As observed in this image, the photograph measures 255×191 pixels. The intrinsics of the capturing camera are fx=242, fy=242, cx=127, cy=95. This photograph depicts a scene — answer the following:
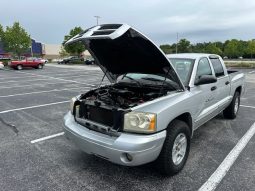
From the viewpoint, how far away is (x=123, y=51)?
395 cm

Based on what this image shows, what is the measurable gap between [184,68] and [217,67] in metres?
1.26

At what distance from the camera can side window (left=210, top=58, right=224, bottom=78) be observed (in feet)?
16.3

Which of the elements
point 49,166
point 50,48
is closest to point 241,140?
point 49,166

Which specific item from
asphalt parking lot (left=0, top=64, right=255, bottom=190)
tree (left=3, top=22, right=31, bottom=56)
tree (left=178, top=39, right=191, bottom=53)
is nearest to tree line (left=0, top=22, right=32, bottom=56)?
tree (left=3, top=22, right=31, bottom=56)

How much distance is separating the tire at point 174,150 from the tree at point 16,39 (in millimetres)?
44285

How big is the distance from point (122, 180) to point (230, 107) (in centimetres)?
371

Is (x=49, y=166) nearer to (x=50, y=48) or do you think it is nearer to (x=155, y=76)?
(x=155, y=76)

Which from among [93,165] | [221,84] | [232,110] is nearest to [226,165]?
[221,84]

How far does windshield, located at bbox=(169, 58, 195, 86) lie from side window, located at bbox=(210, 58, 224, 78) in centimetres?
88

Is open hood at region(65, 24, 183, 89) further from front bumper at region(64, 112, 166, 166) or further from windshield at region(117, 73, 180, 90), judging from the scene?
front bumper at region(64, 112, 166, 166)

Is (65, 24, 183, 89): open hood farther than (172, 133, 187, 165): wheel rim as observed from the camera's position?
No

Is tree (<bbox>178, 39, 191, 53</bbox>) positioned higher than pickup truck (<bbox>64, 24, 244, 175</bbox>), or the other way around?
tree (<bbox>178, 39, 191, 53</bbox>)

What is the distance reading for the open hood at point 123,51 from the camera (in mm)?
3072

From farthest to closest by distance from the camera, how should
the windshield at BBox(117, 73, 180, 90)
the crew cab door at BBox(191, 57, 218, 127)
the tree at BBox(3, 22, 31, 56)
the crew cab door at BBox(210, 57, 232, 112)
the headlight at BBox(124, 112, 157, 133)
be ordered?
1. the tree at BBox(3, 22, 31, 56)
2. the crew cab door at BBox(210, 57, 232, 112)
3. the crew cab door at BBox(191, 57, 218, 127)
4. the windshield at BBox(117, 73, 180, 90)
5. the headlight at BBox(124, 112, 157, 133)
